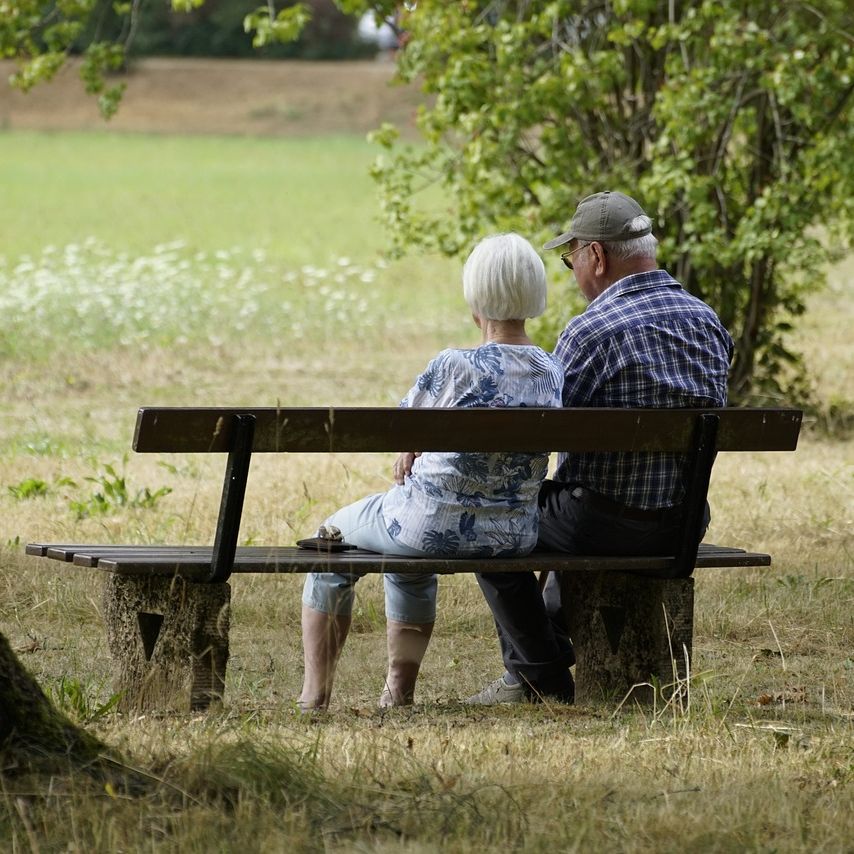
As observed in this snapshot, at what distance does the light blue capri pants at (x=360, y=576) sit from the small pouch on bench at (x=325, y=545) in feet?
0.12

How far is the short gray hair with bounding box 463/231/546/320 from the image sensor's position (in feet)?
15.2

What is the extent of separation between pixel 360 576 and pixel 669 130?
5.57 metres

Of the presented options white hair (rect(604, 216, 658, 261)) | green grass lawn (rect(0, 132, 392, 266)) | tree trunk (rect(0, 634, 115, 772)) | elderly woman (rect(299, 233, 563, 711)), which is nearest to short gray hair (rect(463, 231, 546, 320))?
elderly woman (rect(299, 233, 563, 711))

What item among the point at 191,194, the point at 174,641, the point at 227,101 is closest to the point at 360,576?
the point at 174,641

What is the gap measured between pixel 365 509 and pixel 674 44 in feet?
21.8

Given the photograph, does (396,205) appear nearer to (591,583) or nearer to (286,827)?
(591,583)

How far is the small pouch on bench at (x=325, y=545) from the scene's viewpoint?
15.5 feet

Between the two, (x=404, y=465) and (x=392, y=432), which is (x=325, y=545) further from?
(x=392, y=432)

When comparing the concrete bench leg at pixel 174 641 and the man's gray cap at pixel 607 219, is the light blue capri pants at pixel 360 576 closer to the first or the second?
the concrete bench leg at pixel 174 641

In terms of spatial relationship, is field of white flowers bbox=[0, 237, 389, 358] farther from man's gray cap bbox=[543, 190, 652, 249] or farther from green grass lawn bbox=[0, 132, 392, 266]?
man's gray cap bbox=[543, 190, 652, 249]

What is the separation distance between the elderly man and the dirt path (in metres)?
47.3

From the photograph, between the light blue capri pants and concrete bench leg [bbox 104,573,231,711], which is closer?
concrete bench leg [bbox 104,573,231,711]

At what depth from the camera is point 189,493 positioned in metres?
8.40

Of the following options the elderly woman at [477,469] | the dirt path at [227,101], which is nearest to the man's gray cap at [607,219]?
the elderly woman at [477,469]
